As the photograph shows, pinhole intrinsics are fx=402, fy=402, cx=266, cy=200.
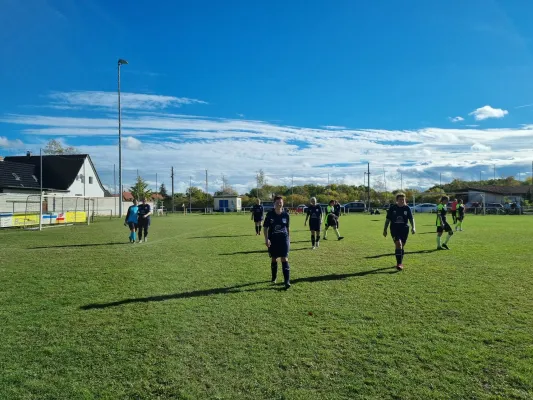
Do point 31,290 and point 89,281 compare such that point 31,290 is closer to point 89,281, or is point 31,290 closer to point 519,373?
point 89,281

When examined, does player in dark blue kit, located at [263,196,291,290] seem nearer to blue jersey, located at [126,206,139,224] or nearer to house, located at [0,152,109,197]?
blue jersey, located at [126,206,139,224]

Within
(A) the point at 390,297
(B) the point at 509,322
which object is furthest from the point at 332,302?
(B) the point at 509,322

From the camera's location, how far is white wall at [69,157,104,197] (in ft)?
169

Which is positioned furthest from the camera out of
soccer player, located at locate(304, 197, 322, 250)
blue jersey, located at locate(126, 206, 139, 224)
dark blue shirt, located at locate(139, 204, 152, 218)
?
dark blue shirt, located at locate(139, 204, 152, 218)

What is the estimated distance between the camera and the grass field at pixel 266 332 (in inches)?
155

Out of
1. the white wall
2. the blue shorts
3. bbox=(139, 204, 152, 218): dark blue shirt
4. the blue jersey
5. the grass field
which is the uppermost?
the white wall

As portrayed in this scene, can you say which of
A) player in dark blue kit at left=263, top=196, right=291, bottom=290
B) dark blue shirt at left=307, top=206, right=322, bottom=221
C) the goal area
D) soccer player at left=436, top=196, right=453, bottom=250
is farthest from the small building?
player in dark blue kit at left=263, top=196, right=291, bottom=290

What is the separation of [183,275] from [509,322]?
6430 millimetres

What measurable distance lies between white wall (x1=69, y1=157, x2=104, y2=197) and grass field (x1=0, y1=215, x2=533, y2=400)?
4524cm

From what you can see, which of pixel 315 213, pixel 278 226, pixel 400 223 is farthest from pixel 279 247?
pixel 315 213

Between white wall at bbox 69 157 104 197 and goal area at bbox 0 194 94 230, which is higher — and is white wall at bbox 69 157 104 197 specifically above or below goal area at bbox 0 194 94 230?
above

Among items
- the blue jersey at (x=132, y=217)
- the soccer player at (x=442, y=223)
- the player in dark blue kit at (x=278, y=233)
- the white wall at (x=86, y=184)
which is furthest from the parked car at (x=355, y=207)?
the player in dark blue kit at (x=278, y=233)

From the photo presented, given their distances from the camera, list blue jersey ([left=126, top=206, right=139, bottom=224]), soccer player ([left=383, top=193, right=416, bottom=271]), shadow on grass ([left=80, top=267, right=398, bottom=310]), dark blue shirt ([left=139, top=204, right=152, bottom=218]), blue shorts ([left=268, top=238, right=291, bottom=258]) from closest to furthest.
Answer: shadow on grass ([left=80, top=267, right=398, bottom=310]) → blue shorts ([left=268, top=238, right=291, bottom=258]) → soccer player ([left=383, top=193, right=416, bottom=271]) → blue jersey ([left=126, top=206, right=139, bottom=224]) → dark blue shirt ([left=139, top=204, right=152, bottom=218])

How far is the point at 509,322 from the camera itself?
564 cm
